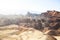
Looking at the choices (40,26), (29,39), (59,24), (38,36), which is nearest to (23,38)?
(29,39)

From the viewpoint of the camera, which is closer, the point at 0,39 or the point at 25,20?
the point at 0,39

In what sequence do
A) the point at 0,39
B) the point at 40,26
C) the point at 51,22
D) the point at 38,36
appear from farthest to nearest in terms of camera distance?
1. the point at 51,22
2. the point at 40,26
3. the point at 38,36
4. the point at 0,39

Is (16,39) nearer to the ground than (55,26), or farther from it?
farther from it

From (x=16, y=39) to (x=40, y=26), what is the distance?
2964 cm

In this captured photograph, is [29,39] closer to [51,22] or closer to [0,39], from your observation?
[0,39]

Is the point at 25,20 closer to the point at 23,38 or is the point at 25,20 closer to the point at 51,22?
the point at 51,22

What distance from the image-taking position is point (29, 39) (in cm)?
2344

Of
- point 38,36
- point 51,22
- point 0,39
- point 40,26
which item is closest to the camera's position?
point 0,39

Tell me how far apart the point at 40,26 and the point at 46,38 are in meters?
28.6

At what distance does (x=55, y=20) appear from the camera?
57.6 meters

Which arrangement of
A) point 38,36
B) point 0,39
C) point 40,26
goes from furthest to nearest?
point 40,26 < point 38,36 < point 0,39

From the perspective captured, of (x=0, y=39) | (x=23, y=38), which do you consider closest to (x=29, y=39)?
(x=23, y=38)

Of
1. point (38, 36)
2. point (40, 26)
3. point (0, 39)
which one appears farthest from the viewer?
point (40, 26)

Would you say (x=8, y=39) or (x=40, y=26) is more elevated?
(x=8, y=39)
